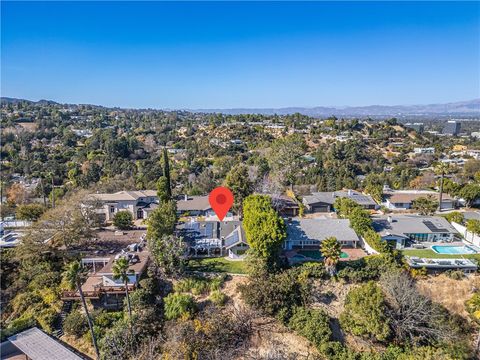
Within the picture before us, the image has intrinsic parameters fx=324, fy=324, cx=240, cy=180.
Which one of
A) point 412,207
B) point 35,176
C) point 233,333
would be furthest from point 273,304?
point 35,176

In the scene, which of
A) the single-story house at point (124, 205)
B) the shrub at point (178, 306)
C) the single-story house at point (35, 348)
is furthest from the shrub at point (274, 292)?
the single-story house at point (124, 205)

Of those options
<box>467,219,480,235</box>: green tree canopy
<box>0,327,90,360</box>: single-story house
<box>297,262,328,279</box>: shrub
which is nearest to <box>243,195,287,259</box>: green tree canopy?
<box>297,262,328,279</box>: shrub

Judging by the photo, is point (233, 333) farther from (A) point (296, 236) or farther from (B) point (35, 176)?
(B) point (35, 176)

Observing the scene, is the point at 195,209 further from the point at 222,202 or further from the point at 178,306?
the point at 178,306

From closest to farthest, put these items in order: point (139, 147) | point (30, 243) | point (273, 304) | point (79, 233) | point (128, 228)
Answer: point (273, 304) → point (30, 243) → point (79, 233) → point (128, 228) → point (139, 147)

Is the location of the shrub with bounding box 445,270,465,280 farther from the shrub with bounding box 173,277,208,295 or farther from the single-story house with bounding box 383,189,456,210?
the shrub with bounding box 173,277,208,295

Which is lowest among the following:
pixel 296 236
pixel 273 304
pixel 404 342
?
pixel 404 342
